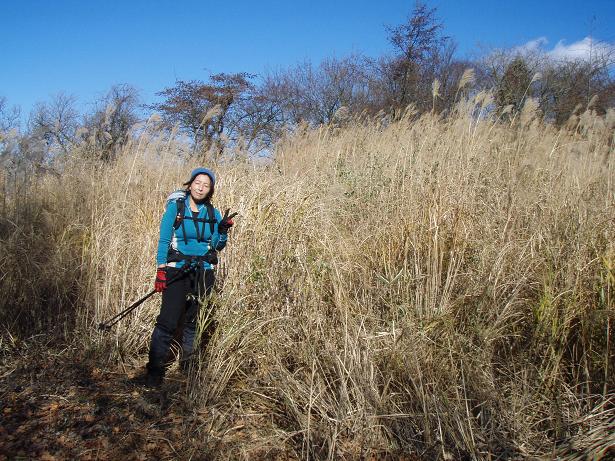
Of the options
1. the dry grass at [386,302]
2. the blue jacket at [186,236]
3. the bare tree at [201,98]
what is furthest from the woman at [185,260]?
the bare tree at [201,98]

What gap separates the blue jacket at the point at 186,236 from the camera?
2.99 m

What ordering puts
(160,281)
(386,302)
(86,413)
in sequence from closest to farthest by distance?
(86,413), (386,302), (160,281)

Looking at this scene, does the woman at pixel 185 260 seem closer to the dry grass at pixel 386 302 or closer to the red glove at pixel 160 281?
the red glove at pixel 160 281

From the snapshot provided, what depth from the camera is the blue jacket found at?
299 centimetres

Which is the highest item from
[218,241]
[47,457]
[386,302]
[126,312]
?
[218,241]

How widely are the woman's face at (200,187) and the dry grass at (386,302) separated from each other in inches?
18.6

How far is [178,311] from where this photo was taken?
9.82ft

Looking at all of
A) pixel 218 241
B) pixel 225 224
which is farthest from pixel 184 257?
pixel 225 224

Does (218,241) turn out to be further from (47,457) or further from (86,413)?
(47,457)

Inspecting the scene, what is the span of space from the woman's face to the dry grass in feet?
1.55

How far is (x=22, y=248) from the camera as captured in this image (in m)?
3.60

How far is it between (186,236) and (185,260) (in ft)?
0.62

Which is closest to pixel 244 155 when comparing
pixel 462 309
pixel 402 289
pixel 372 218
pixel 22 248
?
pixel 372 218

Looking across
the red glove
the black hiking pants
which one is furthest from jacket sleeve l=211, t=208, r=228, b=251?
the red glove
